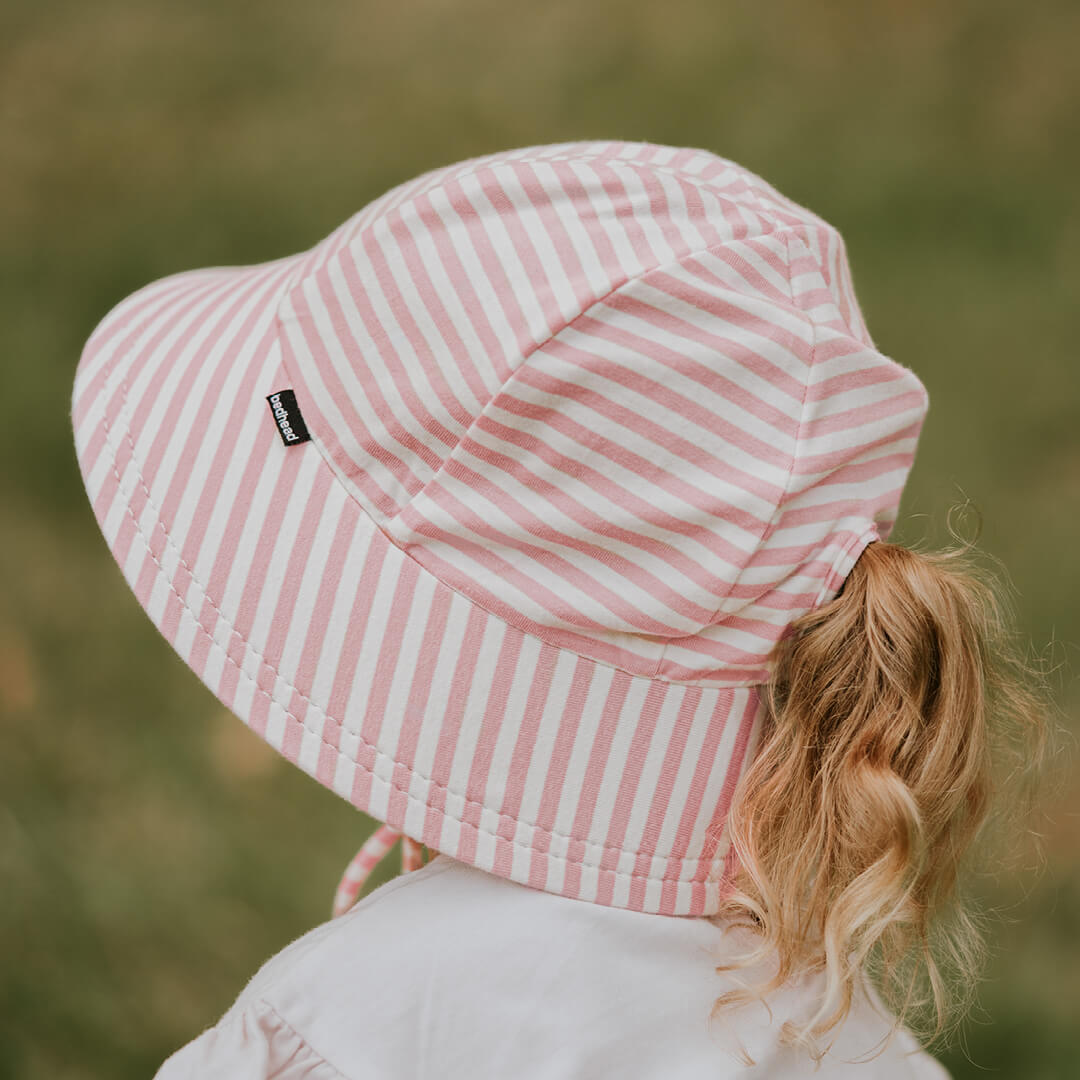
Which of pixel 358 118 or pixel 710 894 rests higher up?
pixel 358 118

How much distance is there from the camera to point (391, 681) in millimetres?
359

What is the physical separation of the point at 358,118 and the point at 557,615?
Answer: 65cm

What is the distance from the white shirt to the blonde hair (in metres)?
0.02

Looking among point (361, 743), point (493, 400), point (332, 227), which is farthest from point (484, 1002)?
point (332, 227)

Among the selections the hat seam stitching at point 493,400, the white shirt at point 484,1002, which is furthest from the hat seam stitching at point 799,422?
the white shirt at point 484,1002

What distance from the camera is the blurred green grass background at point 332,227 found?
83 centimetres

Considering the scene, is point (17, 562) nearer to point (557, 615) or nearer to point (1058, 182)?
point (557, 615)

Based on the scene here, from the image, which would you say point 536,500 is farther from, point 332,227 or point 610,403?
point 332,227

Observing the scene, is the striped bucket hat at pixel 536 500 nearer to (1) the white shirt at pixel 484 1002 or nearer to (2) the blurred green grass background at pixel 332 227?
(1) the white shirt at pixel 484 1002

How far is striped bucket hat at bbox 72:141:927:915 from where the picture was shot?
13.6 inches

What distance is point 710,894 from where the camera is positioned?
0.39 m

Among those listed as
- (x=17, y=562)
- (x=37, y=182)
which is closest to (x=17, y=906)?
(x=17, y=562)

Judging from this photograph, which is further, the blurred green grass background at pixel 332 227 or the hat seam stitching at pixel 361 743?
the blurred green grass background at pixel 332 227

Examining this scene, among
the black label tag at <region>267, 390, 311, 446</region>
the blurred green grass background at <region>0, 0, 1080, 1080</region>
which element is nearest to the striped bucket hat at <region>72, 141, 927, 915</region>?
the black label tag at <region>267, 390, 311, 446</region>
